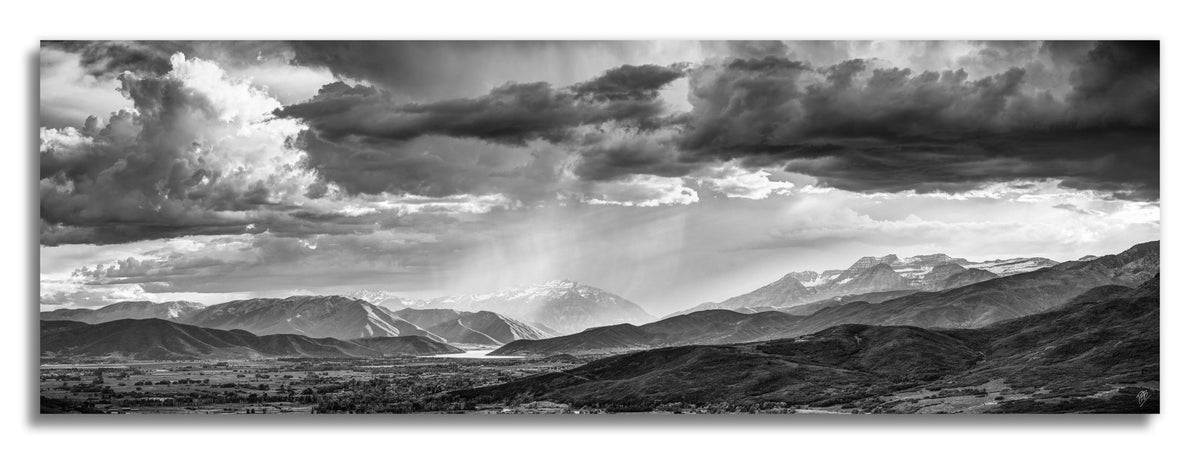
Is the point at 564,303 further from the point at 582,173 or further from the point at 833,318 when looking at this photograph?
the point at 833,318

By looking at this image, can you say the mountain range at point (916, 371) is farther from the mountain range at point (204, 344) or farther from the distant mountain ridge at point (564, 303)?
the mountain range at point (204, 344)

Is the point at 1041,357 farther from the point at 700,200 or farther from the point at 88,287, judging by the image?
the point at 88,287

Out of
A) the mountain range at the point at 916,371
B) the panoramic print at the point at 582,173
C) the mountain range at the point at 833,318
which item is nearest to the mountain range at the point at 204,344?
the mountain range at the point at 833,318

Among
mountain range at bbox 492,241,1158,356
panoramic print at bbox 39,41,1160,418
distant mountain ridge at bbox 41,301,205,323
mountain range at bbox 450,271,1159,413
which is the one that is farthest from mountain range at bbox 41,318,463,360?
panoramic print at bbox 39,41,1160,418

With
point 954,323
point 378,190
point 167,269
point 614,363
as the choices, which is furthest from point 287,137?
point 954,323

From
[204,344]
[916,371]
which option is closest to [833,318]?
[204,344]
